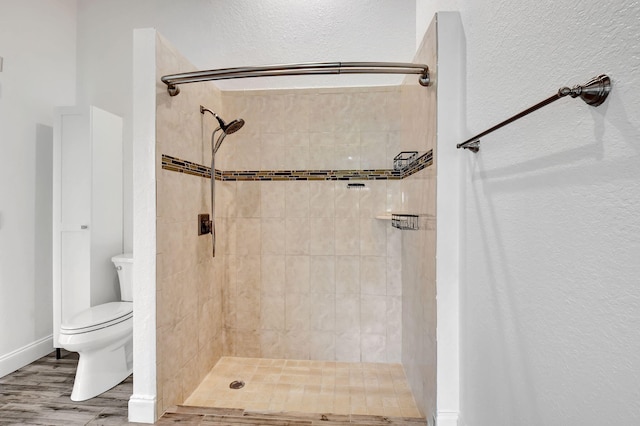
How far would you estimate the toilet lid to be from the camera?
2137 mm

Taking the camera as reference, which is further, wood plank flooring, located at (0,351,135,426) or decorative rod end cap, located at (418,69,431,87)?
wood plank flooring, located at (0,351,135,426)

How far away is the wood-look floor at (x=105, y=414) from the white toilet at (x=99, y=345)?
0.24ft

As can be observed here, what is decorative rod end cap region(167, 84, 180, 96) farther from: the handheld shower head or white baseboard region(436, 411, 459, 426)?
white baseboard region(436, 411, 459, 426)

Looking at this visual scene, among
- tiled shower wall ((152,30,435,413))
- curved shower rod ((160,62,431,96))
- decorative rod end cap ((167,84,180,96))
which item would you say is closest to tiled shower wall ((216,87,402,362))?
tiled shower wall ((152,30,435,413))

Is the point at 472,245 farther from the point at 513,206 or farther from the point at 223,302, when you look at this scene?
the point at 223,302

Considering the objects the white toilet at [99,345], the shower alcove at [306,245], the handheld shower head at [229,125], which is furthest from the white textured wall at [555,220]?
the white toilet at [99,345]

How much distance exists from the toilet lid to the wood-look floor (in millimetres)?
428

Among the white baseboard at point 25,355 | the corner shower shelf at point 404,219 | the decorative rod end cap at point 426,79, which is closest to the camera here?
the decorative rod end cap at point 426,79

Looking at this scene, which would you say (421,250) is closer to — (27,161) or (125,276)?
(125,276)

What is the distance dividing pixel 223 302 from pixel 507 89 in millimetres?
2448

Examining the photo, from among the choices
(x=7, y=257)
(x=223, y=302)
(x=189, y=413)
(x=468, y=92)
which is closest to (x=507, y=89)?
(x=468, y=92)

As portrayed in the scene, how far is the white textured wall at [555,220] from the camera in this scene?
2.26 ft

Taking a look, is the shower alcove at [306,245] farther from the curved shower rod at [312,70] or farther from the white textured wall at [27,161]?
the white textured wall at [27,161]

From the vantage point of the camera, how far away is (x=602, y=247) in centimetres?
74
